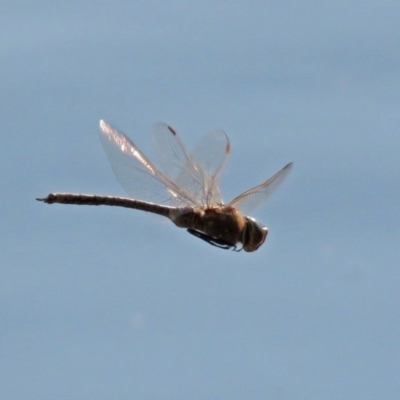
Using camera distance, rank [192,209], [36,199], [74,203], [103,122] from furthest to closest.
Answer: [192,209] → [103,122] → [74,203] → [36,199]

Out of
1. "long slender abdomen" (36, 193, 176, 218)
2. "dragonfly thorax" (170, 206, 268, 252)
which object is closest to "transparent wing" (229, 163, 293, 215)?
"dragonfly thorax" (170, 206, 268, 252)

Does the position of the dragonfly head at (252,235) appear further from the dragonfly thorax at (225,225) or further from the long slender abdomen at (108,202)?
the long slender abdomen at (108,202)

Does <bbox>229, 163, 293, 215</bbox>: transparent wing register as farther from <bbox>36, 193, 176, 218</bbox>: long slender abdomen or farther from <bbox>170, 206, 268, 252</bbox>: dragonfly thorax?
<bbox>36, 193, 176, 218</bbox>: long slender abdomen

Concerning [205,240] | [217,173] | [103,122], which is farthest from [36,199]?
[217,173]

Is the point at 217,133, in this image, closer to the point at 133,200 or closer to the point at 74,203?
the point at 133,200

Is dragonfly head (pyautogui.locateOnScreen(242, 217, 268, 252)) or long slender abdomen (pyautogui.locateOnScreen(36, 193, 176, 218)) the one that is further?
dragonfly head (pyautogui.locateOnScreen(242, 217, 268, 252))

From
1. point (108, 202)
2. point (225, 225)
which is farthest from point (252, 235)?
point (108, 202)

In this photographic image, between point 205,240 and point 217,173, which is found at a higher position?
point 217,173
